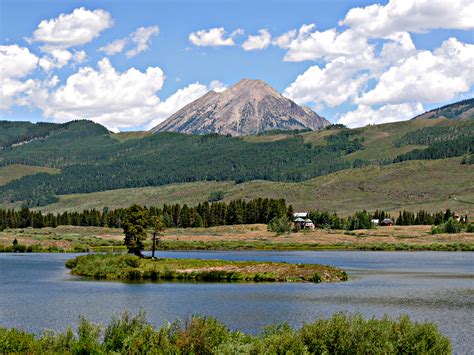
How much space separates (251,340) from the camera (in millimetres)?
38625

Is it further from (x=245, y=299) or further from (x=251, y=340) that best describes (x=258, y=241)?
(x=251, y=340)

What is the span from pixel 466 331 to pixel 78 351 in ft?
99.9

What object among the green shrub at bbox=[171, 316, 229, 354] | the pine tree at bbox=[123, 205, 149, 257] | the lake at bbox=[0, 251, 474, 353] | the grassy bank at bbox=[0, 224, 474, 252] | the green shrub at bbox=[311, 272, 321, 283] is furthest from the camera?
the grassy bank at bbox=[0, 224, 474, 252]

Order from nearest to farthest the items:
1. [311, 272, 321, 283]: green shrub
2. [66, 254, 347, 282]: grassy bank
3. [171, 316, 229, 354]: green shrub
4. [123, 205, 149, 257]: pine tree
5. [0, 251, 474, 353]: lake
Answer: [171, 316, 229, 354]: green shrub
[0, 251, 474, 353]: lake
[311, 272, 321, 283]: green shrub
[66, 254, 347, 282]: grassy bank
[123, 205, 149, 257]: pine tree

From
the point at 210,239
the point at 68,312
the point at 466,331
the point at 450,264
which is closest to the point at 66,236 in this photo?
the point at 210,239

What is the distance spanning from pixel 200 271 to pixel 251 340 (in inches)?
2279

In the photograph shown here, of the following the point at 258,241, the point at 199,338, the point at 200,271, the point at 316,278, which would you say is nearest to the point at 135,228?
the point at 200,271

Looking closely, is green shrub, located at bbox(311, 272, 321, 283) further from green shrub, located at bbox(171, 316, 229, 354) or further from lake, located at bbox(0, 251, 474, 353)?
green shrub, located at bbox(171, 316, 229, 354)

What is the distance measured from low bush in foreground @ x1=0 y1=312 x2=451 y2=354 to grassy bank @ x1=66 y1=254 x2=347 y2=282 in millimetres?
53092

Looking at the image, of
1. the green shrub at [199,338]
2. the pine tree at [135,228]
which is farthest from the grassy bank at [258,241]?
the green shrub at [199,338]

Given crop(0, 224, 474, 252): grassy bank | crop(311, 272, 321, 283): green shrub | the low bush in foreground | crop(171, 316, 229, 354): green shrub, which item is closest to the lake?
crop(311, 272, 321, 283): green shrub

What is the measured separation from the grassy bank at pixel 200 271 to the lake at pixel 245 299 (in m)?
3.57

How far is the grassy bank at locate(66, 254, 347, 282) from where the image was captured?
309ft

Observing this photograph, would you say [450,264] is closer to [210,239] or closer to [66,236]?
[210,239]
